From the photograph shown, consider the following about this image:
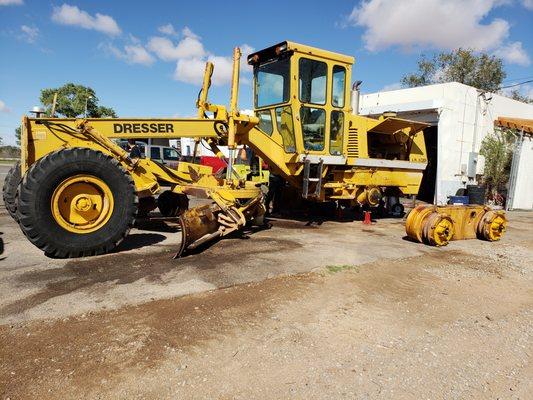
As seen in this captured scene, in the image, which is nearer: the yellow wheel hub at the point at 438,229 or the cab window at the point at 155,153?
the yellow wheel hub at the point at 438,229

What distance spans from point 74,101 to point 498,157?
3522cm

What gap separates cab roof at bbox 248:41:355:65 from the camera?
7715 millimetres

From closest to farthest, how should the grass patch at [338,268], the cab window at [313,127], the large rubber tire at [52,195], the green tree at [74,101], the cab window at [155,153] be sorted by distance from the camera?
the large rubber tire at [52,195] → the grass patch at [338,268] → the cab window at [313,127] → the cab window at [155,153] → the green tree at [74,101]

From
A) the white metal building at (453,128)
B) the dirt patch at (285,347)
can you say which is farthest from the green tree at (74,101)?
the dirt patch at (285,347)

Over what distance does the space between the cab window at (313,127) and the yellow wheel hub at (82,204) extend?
13.6 feet

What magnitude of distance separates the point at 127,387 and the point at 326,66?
705 centimetres

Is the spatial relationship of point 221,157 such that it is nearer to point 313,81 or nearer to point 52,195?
point 313,81

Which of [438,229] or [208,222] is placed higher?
[208,222]

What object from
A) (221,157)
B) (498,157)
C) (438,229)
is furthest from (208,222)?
(498,157)

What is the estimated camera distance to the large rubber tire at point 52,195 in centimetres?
480

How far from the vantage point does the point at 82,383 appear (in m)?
2.51

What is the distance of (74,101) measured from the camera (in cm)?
3722

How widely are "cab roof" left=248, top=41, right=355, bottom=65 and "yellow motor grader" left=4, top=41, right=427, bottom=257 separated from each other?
20 mm

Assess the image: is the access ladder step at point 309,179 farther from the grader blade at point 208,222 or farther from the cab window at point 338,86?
the grader blade at point 208,222
